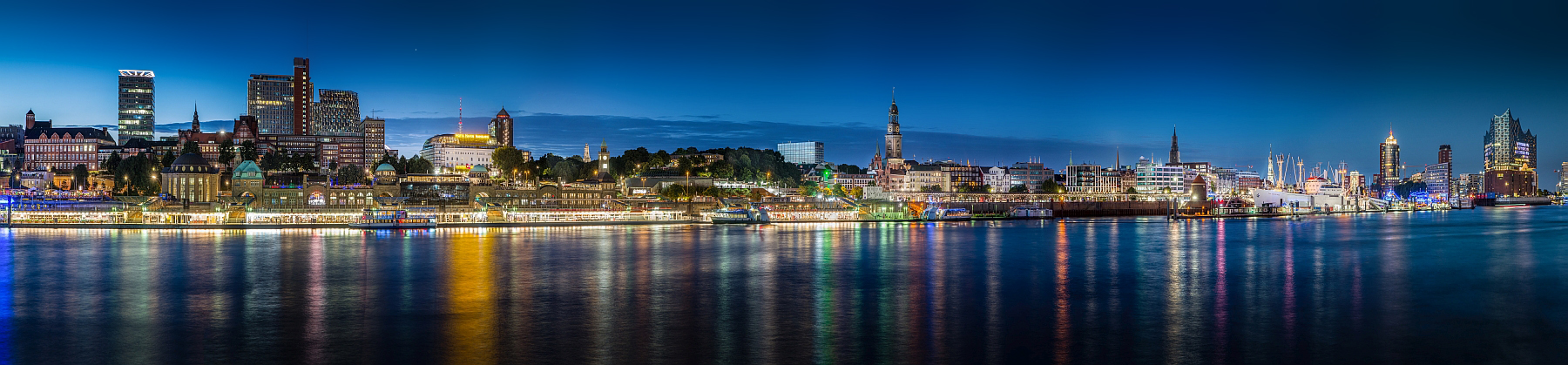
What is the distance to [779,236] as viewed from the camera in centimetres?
5181

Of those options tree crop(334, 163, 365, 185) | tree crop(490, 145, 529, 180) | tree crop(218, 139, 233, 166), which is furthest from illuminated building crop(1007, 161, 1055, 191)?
tree crop(218, 139, 233, 166)

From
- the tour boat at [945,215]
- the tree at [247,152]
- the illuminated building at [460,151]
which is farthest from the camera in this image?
the illuminated building at [460,151]

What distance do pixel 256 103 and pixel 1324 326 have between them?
153 metres

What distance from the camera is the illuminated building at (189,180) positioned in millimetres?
82500

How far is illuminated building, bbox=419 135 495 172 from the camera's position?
138 metres

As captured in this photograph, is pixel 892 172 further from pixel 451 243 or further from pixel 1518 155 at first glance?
pixel 1518 155

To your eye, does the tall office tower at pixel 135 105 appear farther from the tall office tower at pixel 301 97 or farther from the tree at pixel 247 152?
the tree at pixel 247 152

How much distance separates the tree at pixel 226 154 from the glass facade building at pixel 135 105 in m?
32.9

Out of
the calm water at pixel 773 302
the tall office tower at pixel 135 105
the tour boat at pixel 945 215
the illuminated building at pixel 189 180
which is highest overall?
the tall office tower at pixel 135 105

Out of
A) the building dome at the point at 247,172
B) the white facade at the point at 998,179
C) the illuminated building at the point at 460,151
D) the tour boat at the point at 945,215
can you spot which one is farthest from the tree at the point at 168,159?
the white facade at the point at 998,179

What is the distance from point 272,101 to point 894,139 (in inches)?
3645

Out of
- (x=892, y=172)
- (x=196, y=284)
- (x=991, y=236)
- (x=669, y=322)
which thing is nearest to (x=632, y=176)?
(x=892, y=172)

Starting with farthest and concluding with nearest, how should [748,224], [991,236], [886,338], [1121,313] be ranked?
[748,224]
[991,236]
[1121,313]
[886,338]

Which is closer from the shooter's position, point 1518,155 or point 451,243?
point 451,243
